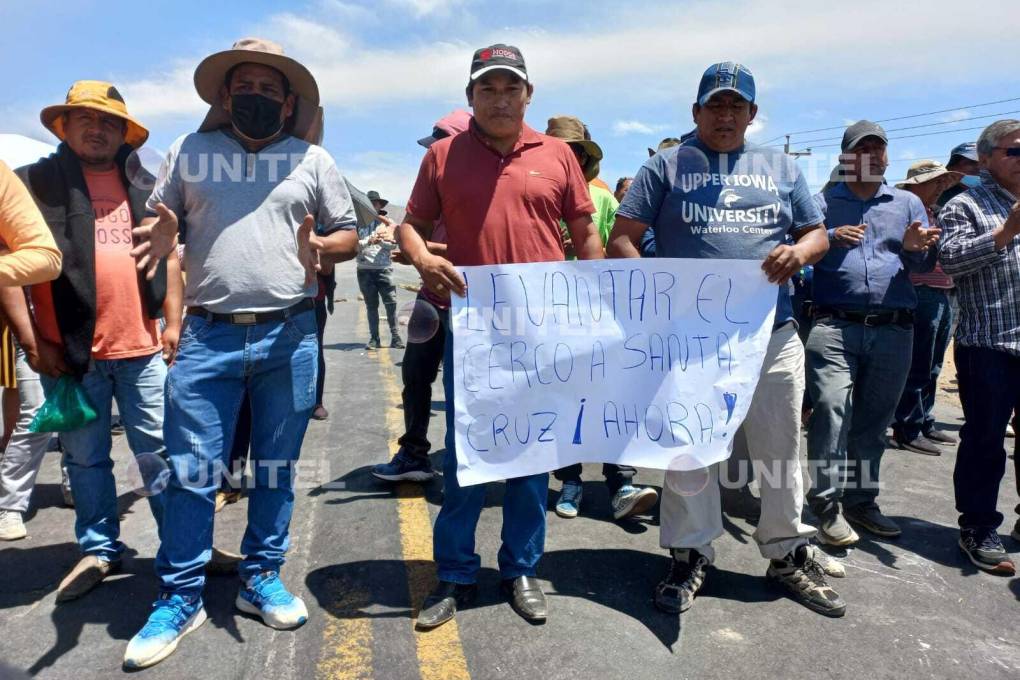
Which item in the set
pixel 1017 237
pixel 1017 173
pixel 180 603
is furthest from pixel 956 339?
pixel 180 603

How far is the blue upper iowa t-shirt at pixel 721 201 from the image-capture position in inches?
123

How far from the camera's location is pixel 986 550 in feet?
11.8

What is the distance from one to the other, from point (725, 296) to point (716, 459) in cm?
69

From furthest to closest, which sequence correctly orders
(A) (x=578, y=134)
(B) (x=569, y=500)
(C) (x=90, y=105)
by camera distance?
(A) (x=578, y=134) < (B) (x=569, y=500) < (C) (x=90, y=105)

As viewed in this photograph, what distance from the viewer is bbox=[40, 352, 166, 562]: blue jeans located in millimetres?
3133

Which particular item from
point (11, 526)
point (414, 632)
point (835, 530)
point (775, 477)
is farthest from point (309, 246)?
point (835, 530)

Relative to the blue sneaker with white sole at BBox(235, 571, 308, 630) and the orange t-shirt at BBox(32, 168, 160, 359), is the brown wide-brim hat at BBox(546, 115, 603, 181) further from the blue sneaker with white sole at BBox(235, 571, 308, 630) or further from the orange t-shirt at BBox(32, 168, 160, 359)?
the blue sneaker with white sole at BBox(235, 571, 308, 630)

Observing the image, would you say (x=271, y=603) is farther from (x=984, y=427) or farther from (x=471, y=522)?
(x=984, y=427)

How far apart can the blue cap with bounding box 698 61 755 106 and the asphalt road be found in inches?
85.0

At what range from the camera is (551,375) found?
118 inches

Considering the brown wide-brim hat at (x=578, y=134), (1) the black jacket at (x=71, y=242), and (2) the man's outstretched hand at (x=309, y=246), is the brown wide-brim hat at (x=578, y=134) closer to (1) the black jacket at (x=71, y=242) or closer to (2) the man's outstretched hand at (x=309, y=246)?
(2) the man's outstretched hand at (x=309, y=246)

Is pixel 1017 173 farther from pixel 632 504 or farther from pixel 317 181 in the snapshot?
pixel 317 181

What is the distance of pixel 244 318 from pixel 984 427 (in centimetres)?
363

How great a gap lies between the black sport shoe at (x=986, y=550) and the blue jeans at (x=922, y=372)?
231 cm
